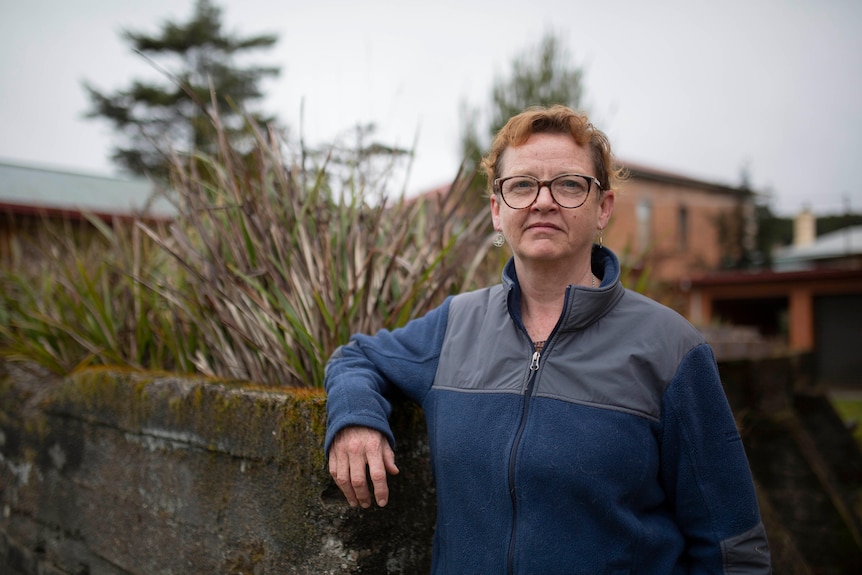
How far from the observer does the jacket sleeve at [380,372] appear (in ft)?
5.43

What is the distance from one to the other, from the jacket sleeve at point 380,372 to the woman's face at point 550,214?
0.36 metres

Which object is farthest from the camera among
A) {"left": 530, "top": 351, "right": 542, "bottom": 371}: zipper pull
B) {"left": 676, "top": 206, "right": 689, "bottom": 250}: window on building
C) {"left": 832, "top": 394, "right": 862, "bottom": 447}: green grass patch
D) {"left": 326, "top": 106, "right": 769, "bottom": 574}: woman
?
{"left": 676, "top": 206, "right": 689, "bottom": 250}: window on building

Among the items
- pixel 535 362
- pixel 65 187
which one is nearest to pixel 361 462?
pixel 535 362

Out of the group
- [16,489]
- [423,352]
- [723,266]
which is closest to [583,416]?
[423,352]

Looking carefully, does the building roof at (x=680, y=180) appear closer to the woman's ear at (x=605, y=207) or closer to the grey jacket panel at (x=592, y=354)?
the woman's ear at (x=605, y=207)

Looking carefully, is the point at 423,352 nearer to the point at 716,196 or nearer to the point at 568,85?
the point at 568,85

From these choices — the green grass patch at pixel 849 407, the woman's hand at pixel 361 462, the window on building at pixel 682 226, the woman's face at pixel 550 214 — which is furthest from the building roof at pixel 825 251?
the woman's hand at pixel 361 462

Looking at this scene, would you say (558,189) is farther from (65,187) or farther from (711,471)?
(65,187)

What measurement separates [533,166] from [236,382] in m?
1.32

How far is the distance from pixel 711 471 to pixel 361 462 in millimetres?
803

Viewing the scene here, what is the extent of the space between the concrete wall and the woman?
0.68ft

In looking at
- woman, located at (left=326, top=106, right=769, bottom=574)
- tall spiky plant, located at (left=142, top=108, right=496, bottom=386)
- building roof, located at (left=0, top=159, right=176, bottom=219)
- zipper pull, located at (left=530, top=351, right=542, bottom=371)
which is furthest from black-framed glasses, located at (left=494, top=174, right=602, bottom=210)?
building roof, located at (left=0, top=159, right=176, bottom=219)

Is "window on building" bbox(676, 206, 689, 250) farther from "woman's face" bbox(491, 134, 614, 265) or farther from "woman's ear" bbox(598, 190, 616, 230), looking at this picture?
"woman's face" bbox(491, 134, 614, 265)

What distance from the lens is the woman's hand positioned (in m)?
1.60
